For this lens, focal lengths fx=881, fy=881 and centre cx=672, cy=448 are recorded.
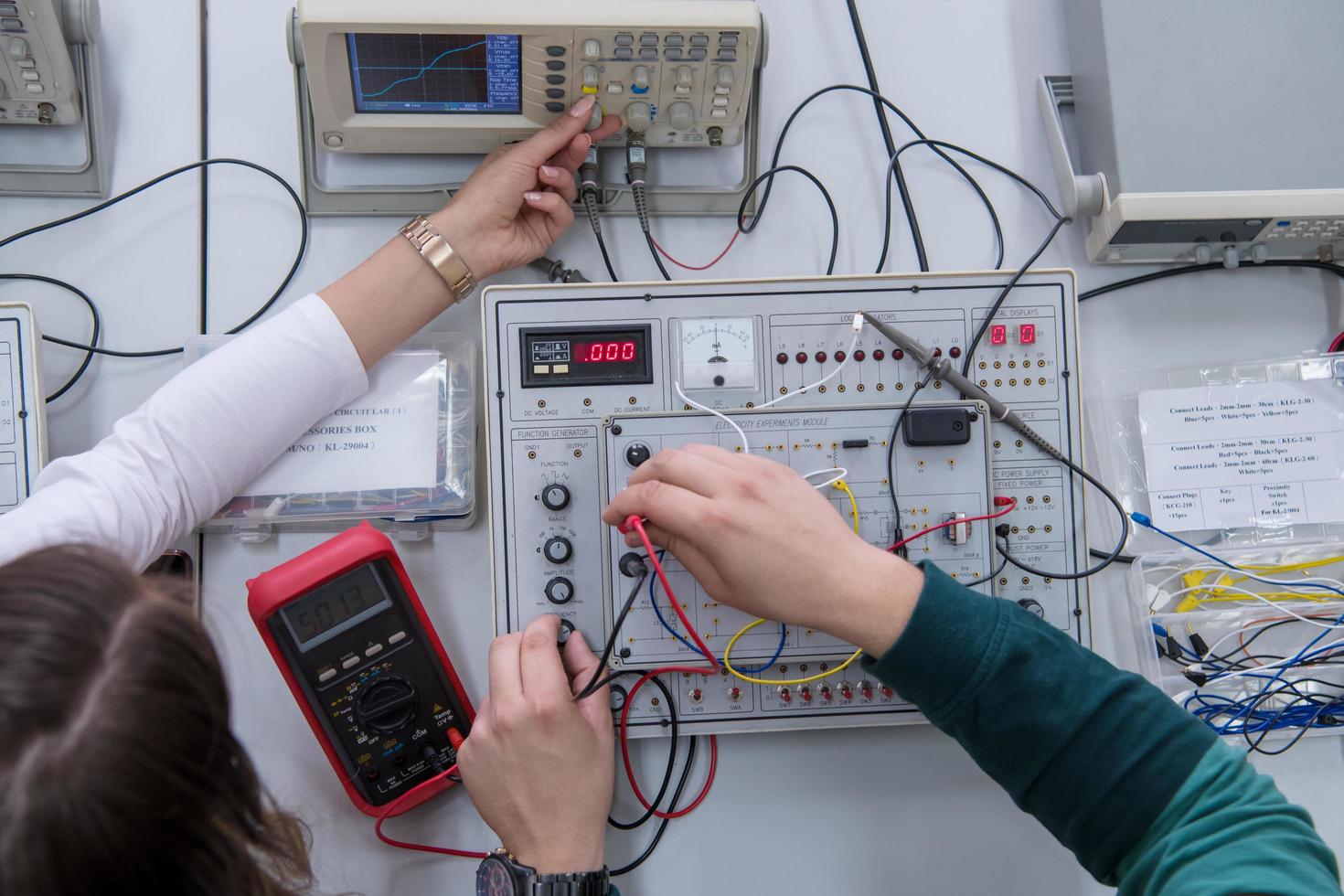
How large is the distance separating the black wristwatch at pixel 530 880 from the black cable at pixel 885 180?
895 millimetres

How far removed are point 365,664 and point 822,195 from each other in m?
0.93

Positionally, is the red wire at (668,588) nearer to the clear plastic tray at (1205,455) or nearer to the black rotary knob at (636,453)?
the black rotary knob at (636,453)

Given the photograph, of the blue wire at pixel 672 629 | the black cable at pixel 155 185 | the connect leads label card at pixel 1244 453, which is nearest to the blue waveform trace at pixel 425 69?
the black cable at pixel 155 185

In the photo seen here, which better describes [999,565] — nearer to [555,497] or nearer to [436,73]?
[555,497]

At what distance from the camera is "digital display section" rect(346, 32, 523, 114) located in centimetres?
109

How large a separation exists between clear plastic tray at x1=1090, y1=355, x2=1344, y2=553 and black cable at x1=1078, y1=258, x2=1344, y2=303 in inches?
5.0

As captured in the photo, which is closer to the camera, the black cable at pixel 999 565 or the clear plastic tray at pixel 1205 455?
the black cable at pixel 999 565

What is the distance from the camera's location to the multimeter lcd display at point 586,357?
1.12 meters

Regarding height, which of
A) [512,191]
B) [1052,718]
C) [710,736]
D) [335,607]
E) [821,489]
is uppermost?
[512,191]

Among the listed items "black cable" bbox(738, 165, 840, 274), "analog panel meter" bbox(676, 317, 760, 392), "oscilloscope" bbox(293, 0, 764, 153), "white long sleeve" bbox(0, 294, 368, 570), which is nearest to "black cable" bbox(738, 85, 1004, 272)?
"black cable" bbox(738, 165, 840, 274)

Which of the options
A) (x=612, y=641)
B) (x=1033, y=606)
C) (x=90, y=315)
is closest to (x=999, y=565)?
(x=1033, y=606)

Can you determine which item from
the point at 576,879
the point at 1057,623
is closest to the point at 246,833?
the point at 576,879

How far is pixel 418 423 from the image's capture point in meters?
1.18

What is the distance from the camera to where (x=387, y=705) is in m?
1.08
